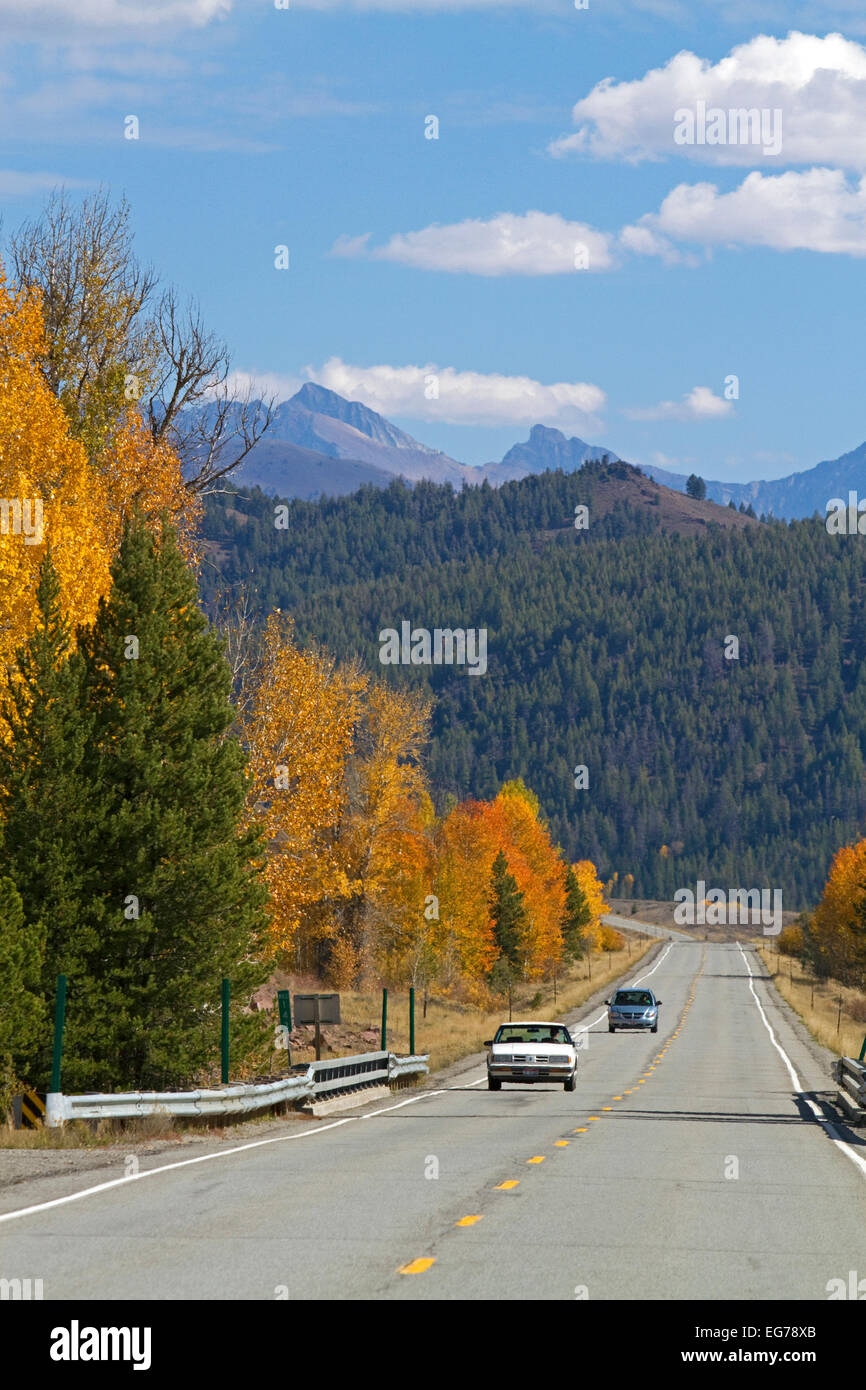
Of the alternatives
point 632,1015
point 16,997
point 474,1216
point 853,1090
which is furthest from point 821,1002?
point 474,1216

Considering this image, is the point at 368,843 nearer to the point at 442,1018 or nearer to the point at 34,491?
the point at 442,1018

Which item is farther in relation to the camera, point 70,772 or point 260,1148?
point 70,772

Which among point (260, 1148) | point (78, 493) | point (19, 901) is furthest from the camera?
point (78, 493)

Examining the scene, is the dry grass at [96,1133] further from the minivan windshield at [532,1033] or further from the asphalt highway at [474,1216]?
the minivan windshield at [532,1033]

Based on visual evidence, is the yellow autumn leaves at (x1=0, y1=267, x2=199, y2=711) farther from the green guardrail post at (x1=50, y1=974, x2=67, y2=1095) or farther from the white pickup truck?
the white pickup truck

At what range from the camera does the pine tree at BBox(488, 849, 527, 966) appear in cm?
8662

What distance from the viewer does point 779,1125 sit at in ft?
80.9

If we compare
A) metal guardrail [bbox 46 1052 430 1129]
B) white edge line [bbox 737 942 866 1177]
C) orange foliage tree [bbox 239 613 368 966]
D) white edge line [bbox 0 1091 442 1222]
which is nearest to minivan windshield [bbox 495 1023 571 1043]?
metal guardrail [bbox 46 1052 430 1129]

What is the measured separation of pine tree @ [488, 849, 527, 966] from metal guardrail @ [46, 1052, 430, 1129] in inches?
2199

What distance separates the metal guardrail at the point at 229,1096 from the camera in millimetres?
18406
